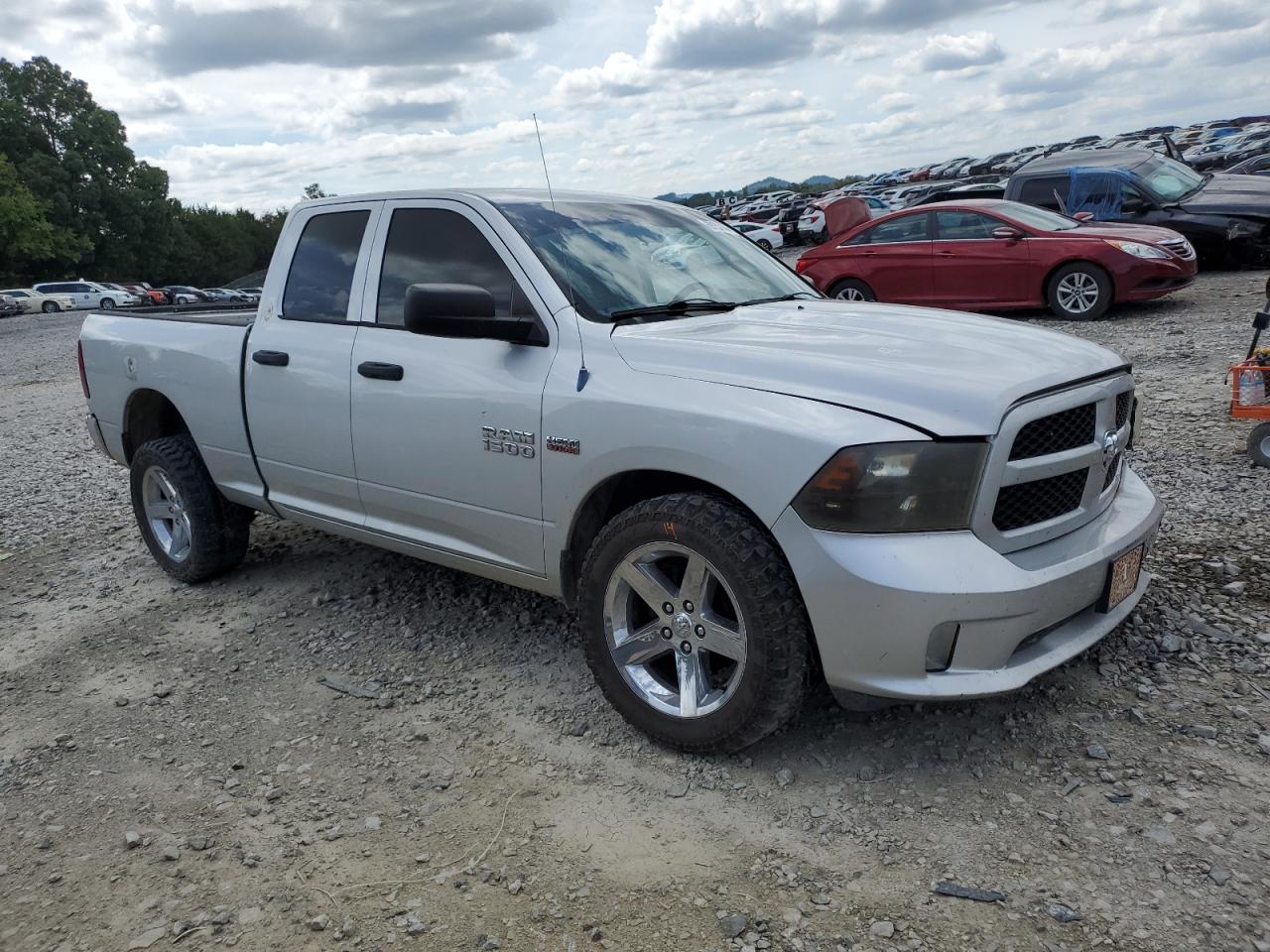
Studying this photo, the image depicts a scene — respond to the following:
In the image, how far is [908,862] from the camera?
2.75 meters

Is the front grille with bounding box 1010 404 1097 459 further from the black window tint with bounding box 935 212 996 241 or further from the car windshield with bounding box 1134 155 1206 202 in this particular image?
the car windshield with bounding box 1134 155 1206 202

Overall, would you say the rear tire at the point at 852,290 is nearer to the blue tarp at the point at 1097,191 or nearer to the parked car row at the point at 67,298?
the blue tarp at the point at 1097,191

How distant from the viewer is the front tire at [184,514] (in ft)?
16.8

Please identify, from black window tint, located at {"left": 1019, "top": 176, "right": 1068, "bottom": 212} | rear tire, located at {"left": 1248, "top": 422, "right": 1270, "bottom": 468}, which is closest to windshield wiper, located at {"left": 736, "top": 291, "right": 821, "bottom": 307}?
rear tire, located at {"left": 1248, "top": 422, "right": 1270, "bottom": 468}

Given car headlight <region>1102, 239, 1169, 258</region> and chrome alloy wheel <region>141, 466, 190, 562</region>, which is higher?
car headlight <region>1102, 239, 1169, 258</region>

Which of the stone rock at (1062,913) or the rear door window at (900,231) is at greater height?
the rear door window at (900,231)

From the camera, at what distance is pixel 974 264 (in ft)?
39.4

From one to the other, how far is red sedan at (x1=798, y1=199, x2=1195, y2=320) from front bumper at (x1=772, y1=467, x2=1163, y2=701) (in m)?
8.47

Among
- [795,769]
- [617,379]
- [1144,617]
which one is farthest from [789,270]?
[795,769]

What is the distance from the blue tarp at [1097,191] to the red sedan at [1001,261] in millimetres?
1605

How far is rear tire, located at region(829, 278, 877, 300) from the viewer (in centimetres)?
1281

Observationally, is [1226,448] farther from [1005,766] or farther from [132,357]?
[132,357]

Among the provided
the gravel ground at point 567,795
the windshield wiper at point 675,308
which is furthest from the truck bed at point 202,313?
the windshield wiper at point 675,308

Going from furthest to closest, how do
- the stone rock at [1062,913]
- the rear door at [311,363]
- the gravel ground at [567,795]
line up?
the rear door at [311,363]
the gravel ground at [567,795]
the stone rock at [1062,913]
